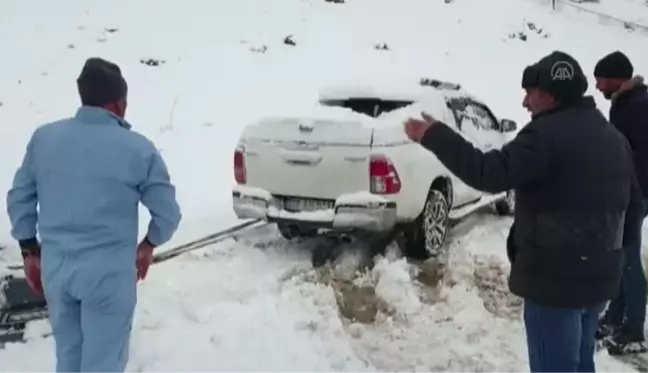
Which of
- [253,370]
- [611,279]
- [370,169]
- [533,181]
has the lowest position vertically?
[253,370]

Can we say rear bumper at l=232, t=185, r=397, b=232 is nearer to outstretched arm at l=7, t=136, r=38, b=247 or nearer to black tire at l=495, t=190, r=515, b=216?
black tire at l=495, t=190, r=515, b=216

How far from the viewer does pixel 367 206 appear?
732 centimetres

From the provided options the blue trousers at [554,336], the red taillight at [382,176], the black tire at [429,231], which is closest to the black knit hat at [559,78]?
the blue trousers at [554,336]

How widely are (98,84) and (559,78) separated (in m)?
1.97

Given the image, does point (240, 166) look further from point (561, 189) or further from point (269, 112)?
point (269, 112)

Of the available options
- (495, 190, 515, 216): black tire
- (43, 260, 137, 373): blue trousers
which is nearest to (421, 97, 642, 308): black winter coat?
(43, 260, 137, 373): blue trousers

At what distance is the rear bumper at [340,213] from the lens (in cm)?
732

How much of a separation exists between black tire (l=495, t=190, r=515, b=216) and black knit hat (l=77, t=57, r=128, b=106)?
23.6 feet

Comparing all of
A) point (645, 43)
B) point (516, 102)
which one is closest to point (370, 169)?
point (516, 102)

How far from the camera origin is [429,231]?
796 centimetres

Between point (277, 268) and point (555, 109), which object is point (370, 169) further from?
point (555, 109)

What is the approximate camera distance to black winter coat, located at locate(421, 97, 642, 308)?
332 centimetres

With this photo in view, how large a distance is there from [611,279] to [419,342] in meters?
2.37

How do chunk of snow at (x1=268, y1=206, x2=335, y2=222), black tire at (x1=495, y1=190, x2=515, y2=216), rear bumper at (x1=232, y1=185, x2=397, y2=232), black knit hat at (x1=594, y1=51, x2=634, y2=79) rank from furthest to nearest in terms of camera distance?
black tire at (x1=495, y1=190, x2=515, y2=216) < chunk of snow at (x1=268, y1=206, x2=335, y2=222) < rear bumper at (x1=232, y1=185, x2=397, y2=232) < black knit hat at (x1=594, y1=51, x2=634, y2=79)
